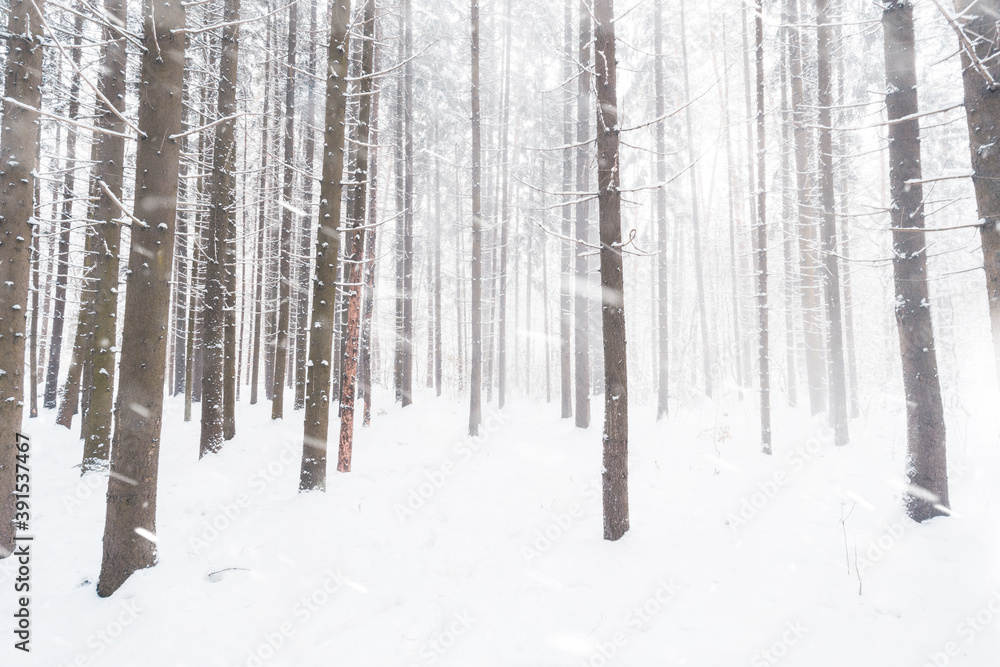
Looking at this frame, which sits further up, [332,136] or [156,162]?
[332,136]

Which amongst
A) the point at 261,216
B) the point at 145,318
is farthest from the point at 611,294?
the point at 261,216

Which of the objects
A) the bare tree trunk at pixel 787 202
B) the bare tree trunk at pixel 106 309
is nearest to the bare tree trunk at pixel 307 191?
the bare tree trunk at pixel 106 309

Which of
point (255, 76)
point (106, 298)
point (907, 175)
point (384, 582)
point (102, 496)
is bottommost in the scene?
point (384, 582)

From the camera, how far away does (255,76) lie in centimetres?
1287

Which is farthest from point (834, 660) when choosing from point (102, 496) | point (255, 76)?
point (255, 76)

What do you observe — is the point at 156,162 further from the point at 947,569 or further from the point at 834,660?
the point at 947,569

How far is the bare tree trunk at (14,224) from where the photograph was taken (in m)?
4.74

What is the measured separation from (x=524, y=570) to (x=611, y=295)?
333 centimetres

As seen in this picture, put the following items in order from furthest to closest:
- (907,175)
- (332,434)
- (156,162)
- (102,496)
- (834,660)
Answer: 1. (332,434)
2. (102,496)
3. (907,175)
4. (156,162)
5. (834,660)

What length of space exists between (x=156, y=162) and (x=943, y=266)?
26.5m

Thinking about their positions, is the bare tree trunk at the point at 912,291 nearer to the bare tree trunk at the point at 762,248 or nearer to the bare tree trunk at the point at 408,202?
the bare tree trunk at the point at 762,248

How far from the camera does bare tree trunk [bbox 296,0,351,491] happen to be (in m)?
6.60

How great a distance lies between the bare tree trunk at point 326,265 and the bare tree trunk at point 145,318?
2308 mm

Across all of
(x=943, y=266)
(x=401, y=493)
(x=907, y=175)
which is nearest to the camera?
(x=907, y=175)
